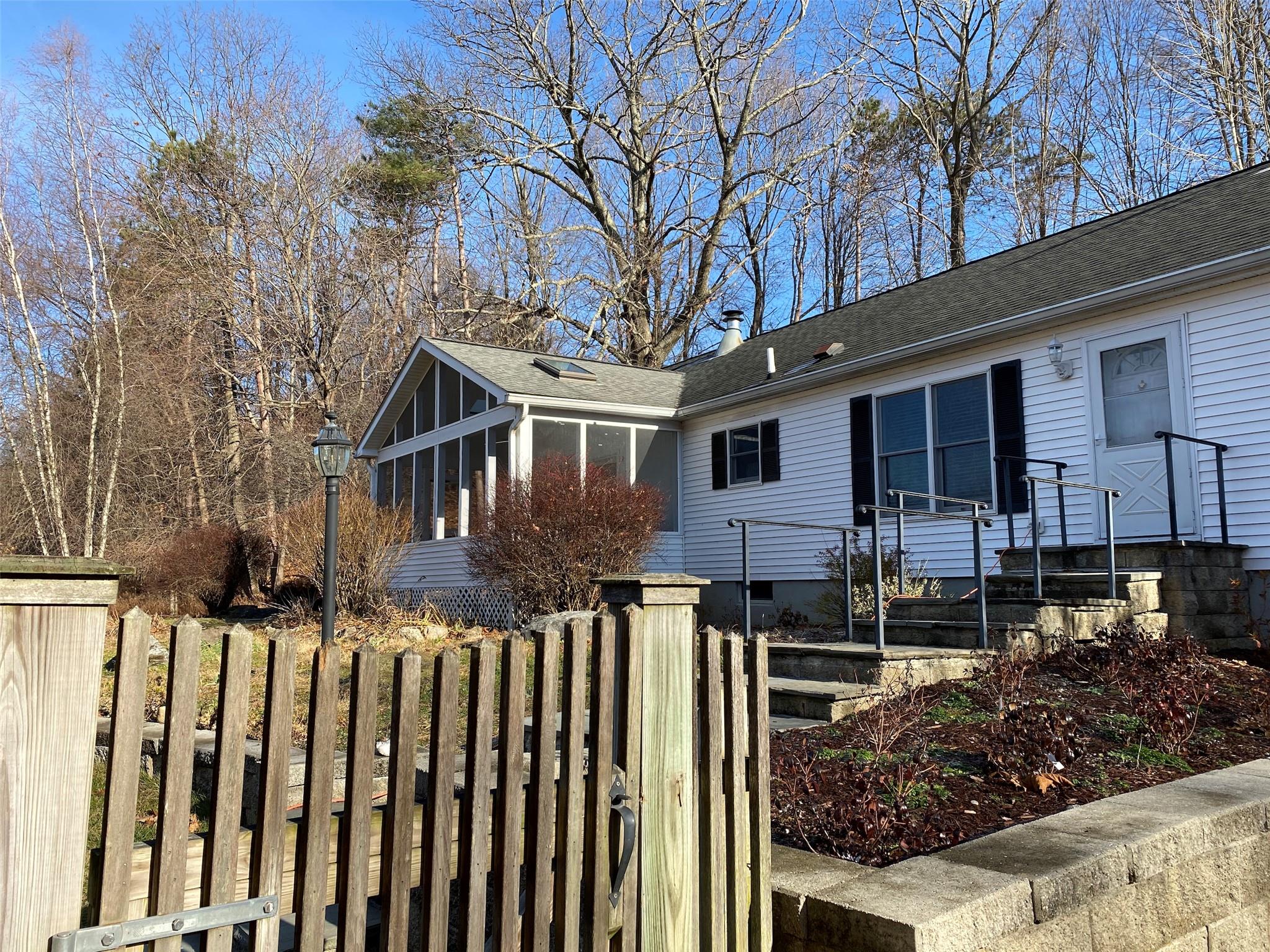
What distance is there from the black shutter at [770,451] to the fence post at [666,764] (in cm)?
1125

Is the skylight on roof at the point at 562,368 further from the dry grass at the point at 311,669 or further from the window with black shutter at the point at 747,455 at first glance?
the dry grass at the point at 311,669

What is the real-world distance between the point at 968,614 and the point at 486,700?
6683mm

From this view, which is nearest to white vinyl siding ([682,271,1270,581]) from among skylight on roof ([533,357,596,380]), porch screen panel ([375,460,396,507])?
skylight on roof ([533,357,596,380])

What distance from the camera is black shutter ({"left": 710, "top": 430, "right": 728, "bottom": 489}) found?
14.4 meters

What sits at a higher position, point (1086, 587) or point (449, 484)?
point (449, 484)

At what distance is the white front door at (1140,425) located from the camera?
904 centimetres

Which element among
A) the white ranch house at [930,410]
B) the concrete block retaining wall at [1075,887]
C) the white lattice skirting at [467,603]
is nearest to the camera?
the concrete block retaining wall at [1075,887]

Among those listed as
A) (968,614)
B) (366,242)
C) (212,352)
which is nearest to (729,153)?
(366,242)

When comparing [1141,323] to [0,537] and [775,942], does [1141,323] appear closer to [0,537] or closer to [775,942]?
[775,942]

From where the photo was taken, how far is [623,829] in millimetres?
2127

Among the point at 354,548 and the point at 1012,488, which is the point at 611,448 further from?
the point at 1012,488

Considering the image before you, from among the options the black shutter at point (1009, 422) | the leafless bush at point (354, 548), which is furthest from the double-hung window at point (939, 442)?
the leafless bush at point (354, 548)

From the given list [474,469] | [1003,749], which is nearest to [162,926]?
[1003,749]

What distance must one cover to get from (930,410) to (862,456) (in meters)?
1.09
